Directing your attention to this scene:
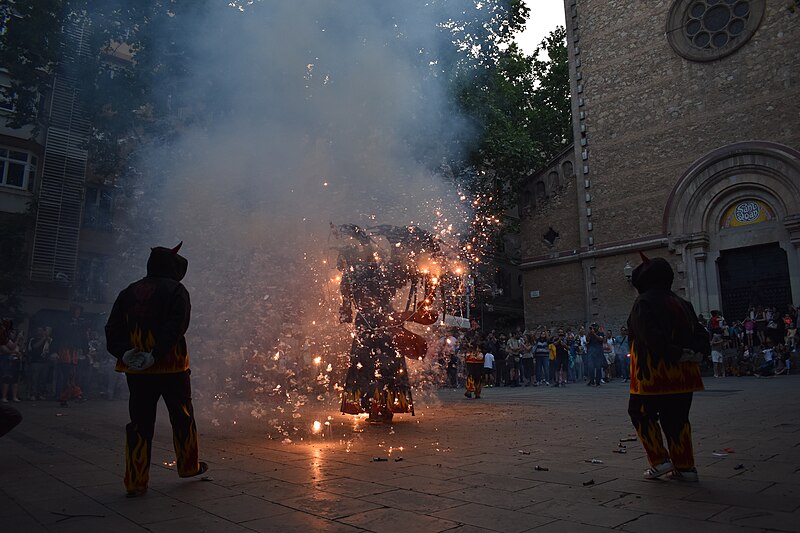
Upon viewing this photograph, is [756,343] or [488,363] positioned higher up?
[756,343]

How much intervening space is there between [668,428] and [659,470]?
27 centimetres

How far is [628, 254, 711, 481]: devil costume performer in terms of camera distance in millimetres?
3529

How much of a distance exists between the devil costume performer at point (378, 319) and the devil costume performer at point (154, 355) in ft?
9.67

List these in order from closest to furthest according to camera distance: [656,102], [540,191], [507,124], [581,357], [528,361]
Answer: [528,361] < [581,357] < [656,102] < [507,124] < [540,191]

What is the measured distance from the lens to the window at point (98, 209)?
1912 cm

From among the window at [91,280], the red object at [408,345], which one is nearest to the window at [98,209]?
the window at [91,280]

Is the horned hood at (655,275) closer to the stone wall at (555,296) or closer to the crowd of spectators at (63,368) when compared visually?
the crowd of spectators at (63,368)

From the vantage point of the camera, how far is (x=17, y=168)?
696 inches

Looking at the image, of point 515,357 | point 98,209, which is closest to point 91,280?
point 98,209

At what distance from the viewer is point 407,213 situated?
779 cm

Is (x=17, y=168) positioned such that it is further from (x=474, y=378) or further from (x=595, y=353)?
(x=595, y=353)

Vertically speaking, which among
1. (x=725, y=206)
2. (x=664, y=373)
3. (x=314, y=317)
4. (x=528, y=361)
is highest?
(x=725, y=206)

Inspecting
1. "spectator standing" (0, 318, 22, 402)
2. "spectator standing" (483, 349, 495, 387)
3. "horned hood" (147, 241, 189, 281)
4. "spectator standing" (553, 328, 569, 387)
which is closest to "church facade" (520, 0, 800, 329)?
"spectator standing" (553, 328, 569, 387)

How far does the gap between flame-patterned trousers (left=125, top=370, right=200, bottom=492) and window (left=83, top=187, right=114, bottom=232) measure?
17602mm
